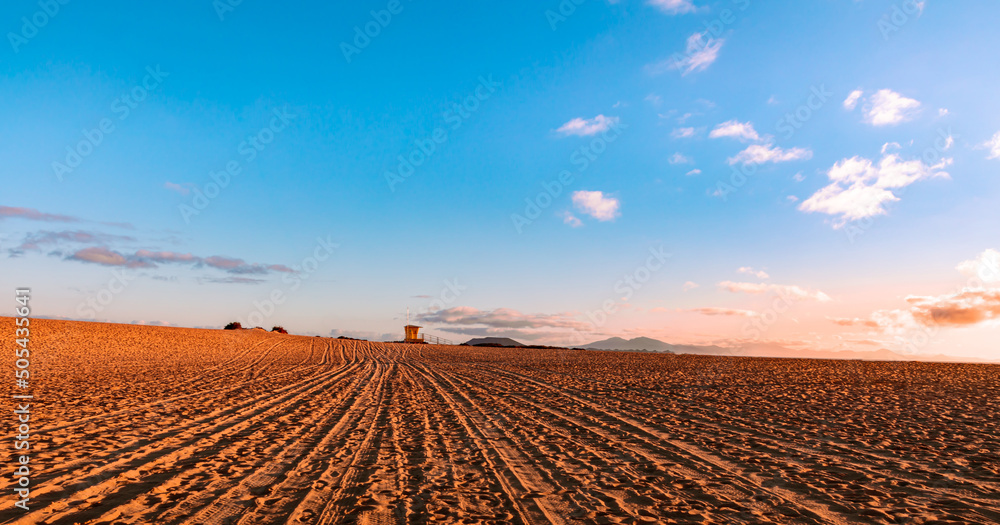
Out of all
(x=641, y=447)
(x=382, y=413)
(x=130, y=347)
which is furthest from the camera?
(x=130, y=347)

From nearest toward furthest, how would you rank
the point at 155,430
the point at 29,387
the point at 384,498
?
the point at 384,498
the point at 155,430
the point at 29,387

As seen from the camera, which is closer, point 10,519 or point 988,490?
point 10,519

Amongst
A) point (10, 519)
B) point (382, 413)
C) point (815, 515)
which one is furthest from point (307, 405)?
point (815, 515)

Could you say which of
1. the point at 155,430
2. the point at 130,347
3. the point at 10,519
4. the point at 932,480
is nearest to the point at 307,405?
the point at 155,430

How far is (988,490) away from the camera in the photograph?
21.8 ft

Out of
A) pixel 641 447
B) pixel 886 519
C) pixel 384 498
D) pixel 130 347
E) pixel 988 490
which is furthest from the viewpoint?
pixel 130 347

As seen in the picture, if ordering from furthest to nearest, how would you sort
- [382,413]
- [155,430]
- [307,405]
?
[307,405]
[382,413]
[155,430]

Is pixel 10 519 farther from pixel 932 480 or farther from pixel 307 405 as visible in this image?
pixel 932 480

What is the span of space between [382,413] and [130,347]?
39.2 metres

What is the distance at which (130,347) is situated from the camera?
39.6 m

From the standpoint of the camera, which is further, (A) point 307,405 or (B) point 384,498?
(A) point 307,405

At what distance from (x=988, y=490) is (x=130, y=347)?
51.2 meters

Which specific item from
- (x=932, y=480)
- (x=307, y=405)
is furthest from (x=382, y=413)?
(x=932, y=480)

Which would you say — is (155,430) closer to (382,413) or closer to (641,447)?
(382,413)
